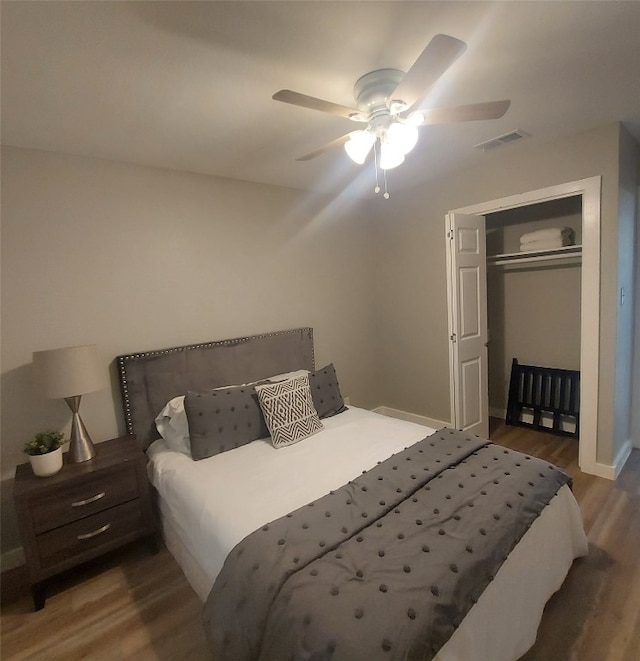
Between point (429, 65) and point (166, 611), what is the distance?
104 inches

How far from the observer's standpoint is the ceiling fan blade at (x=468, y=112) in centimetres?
146

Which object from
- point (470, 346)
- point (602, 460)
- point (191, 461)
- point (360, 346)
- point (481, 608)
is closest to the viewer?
point (481, 608)

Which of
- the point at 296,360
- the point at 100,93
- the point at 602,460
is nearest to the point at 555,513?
the point at 602,460

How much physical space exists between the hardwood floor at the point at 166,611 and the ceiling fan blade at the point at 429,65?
2.28m

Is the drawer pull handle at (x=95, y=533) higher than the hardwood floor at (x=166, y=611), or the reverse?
the drawer pull handle at (x=95, y=533)

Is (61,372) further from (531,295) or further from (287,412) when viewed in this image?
(531,295)

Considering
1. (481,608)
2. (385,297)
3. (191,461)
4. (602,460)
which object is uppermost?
(385,297)

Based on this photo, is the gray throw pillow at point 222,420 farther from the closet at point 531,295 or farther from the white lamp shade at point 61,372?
the closet at point 531,295

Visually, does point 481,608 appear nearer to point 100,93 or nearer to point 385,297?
point 100,93

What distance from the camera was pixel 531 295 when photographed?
3.66 metres

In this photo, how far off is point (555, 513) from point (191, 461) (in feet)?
6.30

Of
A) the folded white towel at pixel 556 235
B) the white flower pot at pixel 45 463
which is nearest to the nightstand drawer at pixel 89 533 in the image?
the white flower pot at pixel 45 463

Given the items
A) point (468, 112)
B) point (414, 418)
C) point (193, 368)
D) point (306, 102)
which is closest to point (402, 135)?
point (468, 112)

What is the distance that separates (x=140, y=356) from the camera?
2475 millimetres
